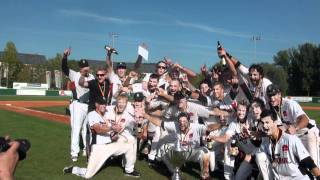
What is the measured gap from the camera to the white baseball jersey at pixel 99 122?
8023mm

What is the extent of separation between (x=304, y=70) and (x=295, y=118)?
57.6m

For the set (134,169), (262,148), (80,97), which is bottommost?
(134,169)

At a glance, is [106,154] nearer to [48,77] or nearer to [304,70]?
[304,70]

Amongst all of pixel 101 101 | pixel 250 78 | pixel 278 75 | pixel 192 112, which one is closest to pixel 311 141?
pixel 250 78

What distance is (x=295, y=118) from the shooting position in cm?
655

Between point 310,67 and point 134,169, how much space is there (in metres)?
57.6

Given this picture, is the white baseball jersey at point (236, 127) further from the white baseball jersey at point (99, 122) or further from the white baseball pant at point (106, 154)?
the white baseball jersey at point (99, 122)

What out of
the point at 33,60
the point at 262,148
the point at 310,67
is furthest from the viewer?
the point at 33,60

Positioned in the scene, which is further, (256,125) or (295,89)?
(295,89)

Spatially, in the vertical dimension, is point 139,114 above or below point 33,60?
below

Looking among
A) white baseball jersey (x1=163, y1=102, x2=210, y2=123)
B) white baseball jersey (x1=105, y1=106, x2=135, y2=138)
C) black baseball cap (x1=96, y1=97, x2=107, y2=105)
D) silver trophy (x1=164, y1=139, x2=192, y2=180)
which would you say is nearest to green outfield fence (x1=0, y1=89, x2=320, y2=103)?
black baseball cap (x1=96, y1=97, x2=107, y2=105)

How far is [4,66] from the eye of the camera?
68.3m

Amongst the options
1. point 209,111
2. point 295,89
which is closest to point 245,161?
point 209,111

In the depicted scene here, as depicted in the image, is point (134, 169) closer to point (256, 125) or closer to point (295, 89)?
point (256, 125)
